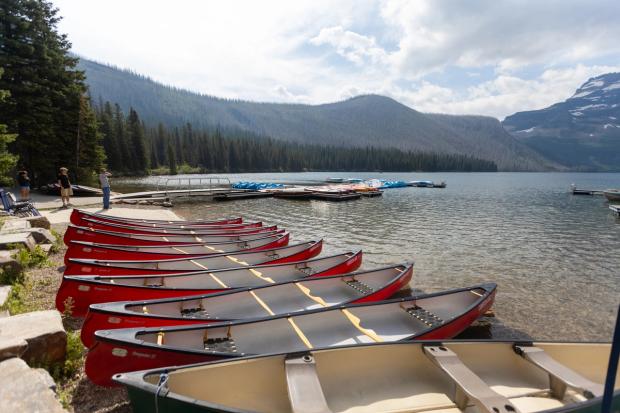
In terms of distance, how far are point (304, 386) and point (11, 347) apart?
149 inches

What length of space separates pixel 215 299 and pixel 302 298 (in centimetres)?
237

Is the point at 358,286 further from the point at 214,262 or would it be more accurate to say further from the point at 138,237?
the point at 138,237

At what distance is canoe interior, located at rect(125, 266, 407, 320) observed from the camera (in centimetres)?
662

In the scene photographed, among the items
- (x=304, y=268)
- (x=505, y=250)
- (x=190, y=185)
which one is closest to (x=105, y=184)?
(x=304, y=268)

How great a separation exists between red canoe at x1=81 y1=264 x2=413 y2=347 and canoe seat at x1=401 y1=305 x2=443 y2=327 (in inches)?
38.3

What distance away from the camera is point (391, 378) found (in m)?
4.98

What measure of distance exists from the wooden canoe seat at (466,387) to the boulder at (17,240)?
38.3ft

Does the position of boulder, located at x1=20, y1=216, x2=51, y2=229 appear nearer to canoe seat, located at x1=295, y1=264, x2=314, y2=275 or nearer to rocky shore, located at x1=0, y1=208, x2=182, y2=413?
rocky shore, located at x1=0, y1=208, x2=182, y2=413

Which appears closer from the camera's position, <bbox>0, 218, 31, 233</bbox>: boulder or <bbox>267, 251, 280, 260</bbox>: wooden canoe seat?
<bbox>0, 218, 31, 233</bbox>: boulder

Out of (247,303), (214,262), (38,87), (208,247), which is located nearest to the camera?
(247,303)

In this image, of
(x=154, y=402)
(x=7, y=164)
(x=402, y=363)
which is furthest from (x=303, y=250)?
(x=7, y=164)

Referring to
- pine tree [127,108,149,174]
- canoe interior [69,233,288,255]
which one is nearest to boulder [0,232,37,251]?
canoe interior [69,233,288,255]

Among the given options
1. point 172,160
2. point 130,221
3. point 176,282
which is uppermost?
point 172,160

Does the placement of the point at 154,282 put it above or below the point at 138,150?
below
